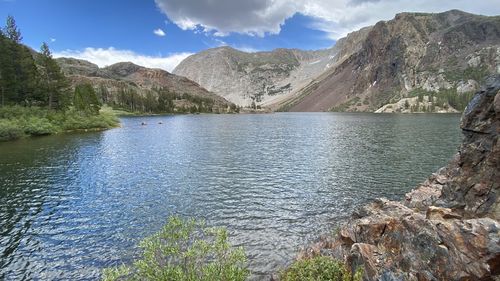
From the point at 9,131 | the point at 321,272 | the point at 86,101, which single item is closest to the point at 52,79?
the point at 86,101

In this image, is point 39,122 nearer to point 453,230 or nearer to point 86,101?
point 86,101

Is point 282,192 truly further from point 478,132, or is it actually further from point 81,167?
point 81,167

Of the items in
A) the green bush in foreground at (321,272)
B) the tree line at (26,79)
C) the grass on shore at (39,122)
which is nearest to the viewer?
the green bush in foreground at (321,272)

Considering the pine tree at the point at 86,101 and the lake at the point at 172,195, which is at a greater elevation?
the pine tree at the point at 86,101

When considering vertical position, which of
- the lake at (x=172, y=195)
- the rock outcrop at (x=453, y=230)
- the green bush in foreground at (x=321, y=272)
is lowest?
the lake at (x=172, y=195)

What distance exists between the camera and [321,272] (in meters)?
17.6

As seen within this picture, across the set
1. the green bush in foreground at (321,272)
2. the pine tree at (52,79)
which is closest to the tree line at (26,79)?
the pine tree at (52,79)

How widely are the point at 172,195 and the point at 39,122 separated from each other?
274 feet

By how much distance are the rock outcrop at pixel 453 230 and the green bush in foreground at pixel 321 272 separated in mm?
581

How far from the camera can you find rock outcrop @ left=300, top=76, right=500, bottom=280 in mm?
12617

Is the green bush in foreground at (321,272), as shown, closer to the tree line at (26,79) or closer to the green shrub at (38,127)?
the green shrub at (38,127)

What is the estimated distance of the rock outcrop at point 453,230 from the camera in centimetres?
1262

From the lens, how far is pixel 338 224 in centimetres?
3331

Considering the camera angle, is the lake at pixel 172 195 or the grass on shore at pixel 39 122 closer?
the lake at pixel 172 195
